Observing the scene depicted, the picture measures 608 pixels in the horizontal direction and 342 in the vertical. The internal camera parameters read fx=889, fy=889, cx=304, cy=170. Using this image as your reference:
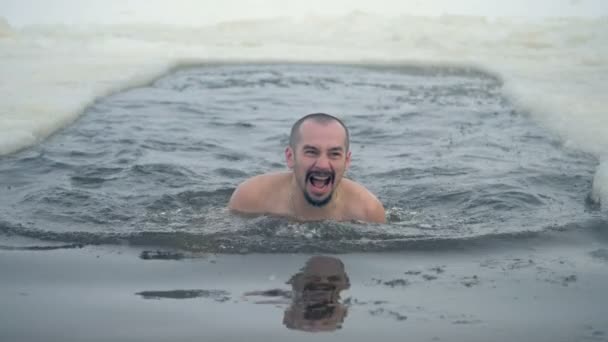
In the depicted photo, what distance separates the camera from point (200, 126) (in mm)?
9430

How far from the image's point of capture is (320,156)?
5277 millimetres

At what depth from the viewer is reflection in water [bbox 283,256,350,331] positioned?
365 centimetres

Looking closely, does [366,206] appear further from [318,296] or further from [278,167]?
[278,167]

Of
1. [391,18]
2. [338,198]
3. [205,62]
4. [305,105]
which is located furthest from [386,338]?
[391,18]

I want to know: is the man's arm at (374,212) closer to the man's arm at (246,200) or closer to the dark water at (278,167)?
the dark water at (278,167)

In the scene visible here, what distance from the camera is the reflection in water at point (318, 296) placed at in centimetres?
365

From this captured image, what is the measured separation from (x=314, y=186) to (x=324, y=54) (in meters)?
10.2

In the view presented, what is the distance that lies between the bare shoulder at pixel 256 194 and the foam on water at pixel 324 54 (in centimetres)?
226

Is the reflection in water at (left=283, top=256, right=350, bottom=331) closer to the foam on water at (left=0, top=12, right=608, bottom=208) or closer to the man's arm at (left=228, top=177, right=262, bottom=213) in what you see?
the man's arm at (left=228, top=177, right=262, bottom=213)

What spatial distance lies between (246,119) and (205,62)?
472 centimetres

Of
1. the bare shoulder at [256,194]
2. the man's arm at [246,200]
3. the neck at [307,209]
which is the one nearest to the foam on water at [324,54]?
the neck at [307,209]

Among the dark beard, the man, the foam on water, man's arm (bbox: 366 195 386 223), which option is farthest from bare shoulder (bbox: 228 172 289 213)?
the foam on water

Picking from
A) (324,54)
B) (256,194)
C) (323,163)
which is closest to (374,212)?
(323,163)

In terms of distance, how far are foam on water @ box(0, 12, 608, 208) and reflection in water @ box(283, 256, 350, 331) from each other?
8.44 ft
